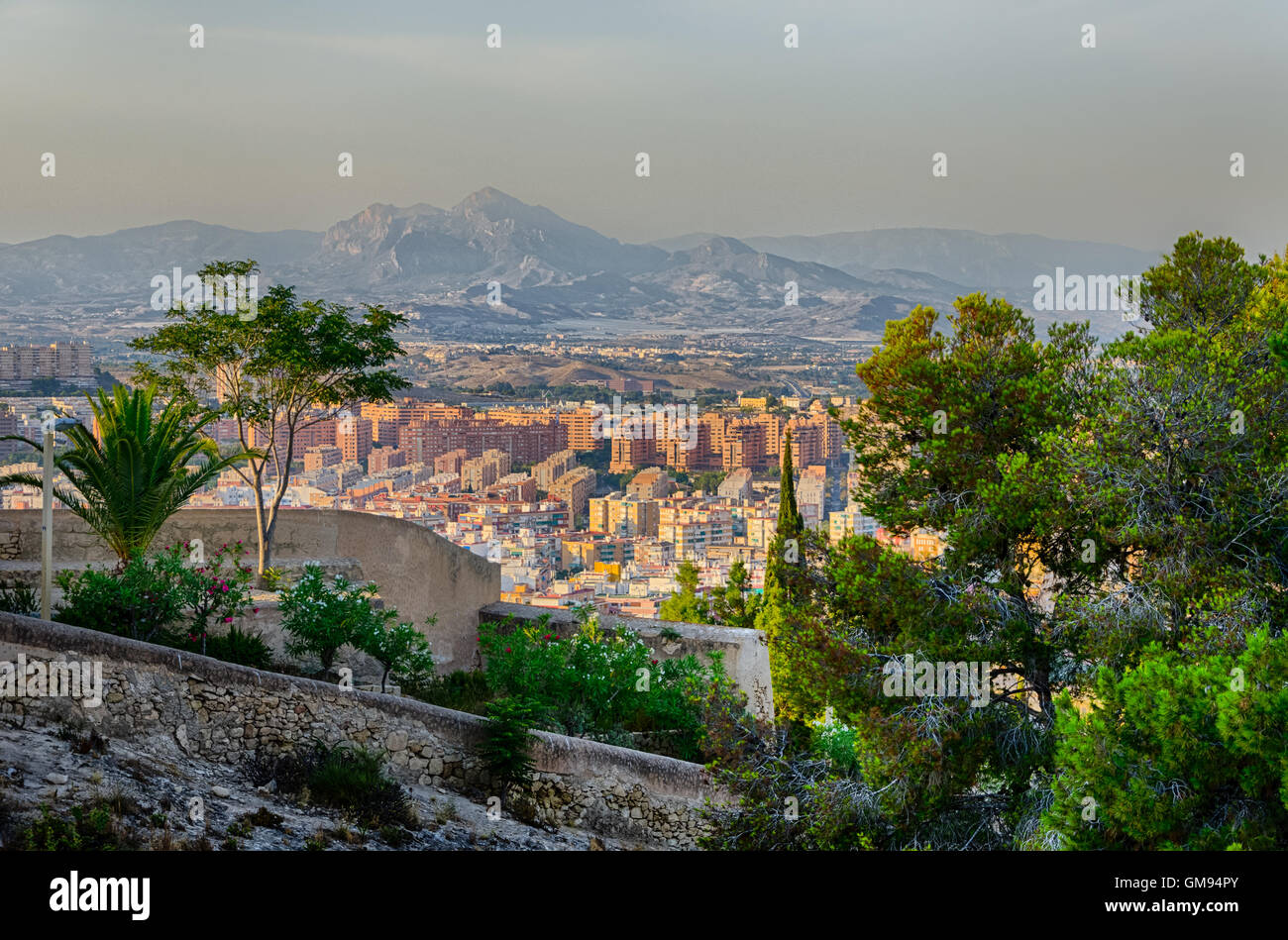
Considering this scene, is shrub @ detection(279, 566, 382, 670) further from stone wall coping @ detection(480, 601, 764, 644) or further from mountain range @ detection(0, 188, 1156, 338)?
mountain range @ detection(0, 188, 1156, 338)

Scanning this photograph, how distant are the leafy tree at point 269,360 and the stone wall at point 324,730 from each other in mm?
3232

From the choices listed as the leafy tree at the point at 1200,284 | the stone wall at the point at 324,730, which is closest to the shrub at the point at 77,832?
the stone wall at the point at 324,730

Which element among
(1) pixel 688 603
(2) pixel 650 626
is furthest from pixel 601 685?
(1) pixel 688 603

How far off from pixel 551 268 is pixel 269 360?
→ 4935 cm

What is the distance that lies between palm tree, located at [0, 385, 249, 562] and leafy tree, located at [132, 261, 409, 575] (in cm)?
91

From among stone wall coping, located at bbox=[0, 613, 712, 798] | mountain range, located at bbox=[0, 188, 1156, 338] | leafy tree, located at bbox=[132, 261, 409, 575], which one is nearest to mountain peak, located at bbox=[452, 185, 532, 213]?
mountain range, located at bbox=[0, 188, 1156, 338]

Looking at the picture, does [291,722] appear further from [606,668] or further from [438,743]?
[606,668]

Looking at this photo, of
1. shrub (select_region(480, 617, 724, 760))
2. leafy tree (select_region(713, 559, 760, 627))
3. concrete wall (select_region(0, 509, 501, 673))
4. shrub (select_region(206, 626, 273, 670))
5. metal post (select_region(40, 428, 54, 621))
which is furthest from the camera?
leafy tree (select_region(713, 559, 760, 627))

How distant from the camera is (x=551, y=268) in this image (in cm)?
5888

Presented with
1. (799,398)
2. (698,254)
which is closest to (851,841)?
(799,398)

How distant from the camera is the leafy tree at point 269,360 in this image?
1031 cm

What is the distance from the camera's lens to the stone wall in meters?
6.58
